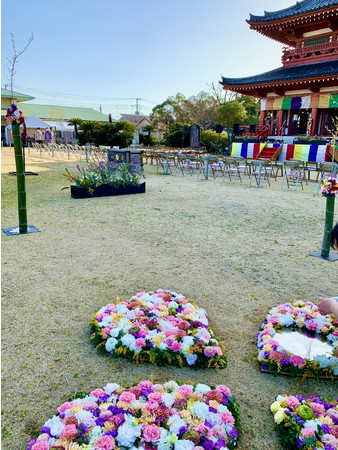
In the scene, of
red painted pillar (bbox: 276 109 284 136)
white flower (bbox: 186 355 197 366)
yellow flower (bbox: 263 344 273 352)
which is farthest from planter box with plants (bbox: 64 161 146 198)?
red painted pillar (bbox: 276 109 284 136)

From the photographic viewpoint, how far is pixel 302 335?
276 centimetres

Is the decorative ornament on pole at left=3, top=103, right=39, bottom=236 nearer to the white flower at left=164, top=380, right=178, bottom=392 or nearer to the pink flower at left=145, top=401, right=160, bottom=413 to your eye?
the white flower at left=164, top=380, right=178, bottom=392

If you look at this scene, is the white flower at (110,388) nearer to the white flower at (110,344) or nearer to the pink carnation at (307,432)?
the white flower at (110,344)

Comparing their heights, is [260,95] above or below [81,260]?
above

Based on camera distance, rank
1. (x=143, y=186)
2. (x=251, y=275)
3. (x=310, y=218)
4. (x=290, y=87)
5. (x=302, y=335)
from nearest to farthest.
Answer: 1. (x=302, y=335)
2. (x=251, y=275)
3. (x=310, y=218)
4. (x=143, y=186)
5. (x=290, y=87)

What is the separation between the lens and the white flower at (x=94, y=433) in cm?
162

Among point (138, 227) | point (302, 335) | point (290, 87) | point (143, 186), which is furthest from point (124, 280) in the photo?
point (290, 87)

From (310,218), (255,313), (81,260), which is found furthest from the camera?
(310,218)

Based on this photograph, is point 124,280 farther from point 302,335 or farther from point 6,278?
point 302,335

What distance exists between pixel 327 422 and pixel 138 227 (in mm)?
4522

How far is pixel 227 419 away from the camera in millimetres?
1749

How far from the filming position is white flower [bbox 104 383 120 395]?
1979 mm

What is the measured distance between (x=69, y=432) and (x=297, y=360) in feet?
5.02

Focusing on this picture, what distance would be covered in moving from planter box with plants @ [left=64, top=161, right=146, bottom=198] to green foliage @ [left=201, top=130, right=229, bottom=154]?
14250 mm
